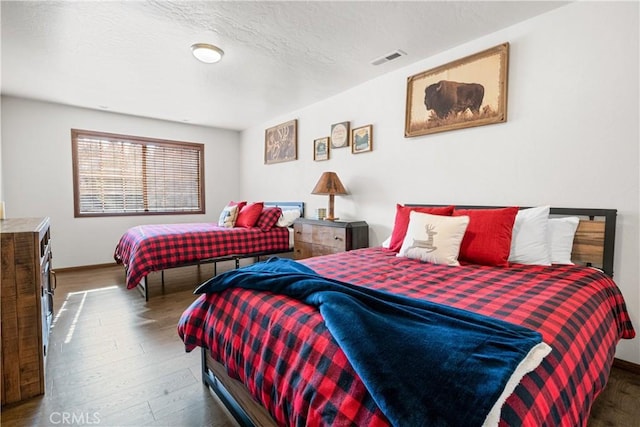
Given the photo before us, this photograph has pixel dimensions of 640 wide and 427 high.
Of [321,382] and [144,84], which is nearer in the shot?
[321,382]

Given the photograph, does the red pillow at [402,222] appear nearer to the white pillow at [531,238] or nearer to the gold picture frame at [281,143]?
the white pillow at [531,238]

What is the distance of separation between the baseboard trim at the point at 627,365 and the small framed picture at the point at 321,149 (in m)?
3.23

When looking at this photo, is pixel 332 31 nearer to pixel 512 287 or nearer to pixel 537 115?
pixel 537 115

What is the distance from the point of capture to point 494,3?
2.03m

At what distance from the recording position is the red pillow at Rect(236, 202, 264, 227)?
162 inches

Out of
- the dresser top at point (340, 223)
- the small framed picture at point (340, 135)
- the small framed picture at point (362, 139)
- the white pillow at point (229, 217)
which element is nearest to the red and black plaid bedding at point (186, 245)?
the white pillow at point (229, 217)

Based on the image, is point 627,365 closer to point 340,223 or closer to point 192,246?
point 340,223

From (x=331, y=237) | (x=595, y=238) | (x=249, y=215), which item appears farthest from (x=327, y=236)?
(x=595, y=238)

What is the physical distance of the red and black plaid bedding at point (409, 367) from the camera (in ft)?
2.67

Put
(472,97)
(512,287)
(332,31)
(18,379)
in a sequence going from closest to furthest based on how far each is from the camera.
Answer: (512,287), (18,379), (332,31), (472,97)

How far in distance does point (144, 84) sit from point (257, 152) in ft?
7.39

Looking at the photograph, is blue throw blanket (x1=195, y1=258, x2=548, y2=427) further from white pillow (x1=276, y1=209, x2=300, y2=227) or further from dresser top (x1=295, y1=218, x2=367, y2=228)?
white pillow (x1=276, y1=209, x2=300, y2=227)

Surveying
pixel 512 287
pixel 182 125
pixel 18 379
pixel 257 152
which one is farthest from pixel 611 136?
pixel 182 125

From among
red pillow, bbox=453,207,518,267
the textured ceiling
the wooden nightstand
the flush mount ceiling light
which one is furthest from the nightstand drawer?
the flush mount ceiling light
